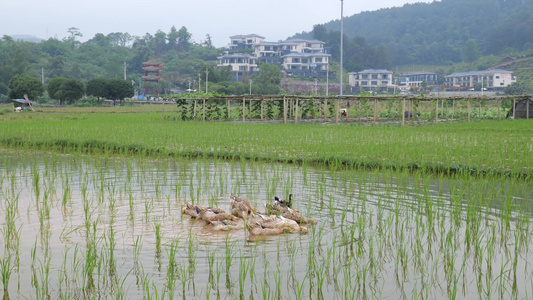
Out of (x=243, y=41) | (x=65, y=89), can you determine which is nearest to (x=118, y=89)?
(x=65, y=89)

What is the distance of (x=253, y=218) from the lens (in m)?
5.85

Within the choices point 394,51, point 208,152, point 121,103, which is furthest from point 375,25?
point 208,152

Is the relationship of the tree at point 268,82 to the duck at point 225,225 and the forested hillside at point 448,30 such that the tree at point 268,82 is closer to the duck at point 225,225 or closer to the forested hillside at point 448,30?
the forested hillside at point 448,30

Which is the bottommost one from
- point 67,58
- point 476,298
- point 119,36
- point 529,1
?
point 476,298

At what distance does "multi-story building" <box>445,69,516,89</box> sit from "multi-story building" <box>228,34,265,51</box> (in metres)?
39.9

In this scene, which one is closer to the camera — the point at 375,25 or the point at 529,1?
the point at 529,1

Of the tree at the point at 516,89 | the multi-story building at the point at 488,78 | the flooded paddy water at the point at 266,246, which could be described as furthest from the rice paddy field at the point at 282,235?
the multi-story building at the point at 488,78

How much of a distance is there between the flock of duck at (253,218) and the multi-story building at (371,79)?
7634 centimetres

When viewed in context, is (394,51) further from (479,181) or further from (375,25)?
(479,181)

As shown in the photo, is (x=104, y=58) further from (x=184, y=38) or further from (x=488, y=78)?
(x=488, y=78)

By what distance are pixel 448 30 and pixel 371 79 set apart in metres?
33.5

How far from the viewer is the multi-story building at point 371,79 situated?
81.5m

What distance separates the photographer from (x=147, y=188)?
8.20 m

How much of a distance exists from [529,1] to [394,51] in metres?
30.0
